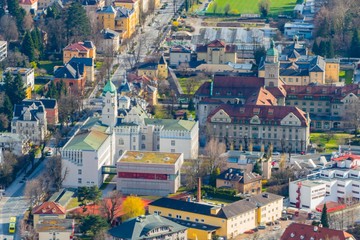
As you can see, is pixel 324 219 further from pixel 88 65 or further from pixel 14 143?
pixel 88 65

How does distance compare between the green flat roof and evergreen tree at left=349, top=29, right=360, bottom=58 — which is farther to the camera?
evergreen tree at left=349, top=29, right=360, bottom=58

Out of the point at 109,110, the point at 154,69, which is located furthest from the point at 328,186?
the point at 154,69

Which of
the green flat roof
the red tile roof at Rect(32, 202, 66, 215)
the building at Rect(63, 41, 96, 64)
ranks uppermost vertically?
the building at Rect(63, 41, 96, 64)

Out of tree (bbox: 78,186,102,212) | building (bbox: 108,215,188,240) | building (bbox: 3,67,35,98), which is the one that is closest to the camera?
building (bbox: 108,215,188,240)

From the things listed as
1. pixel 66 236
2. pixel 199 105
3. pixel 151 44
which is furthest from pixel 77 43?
pixel 66 236

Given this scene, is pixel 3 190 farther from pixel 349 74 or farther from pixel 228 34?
pixel 228 34

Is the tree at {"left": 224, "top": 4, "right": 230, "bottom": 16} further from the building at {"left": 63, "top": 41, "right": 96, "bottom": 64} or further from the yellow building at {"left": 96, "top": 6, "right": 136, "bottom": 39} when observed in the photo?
the building at {"left": 63, "top": 41, "right": 96, "bottom": 64}

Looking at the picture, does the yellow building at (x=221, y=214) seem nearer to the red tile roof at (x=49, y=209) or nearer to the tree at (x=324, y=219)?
the tree at (x=324, y=219)

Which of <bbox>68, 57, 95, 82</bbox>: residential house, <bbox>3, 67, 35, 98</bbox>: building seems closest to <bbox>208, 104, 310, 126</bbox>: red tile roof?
<bbox>3, 67, 35, 98</bbox>: building
